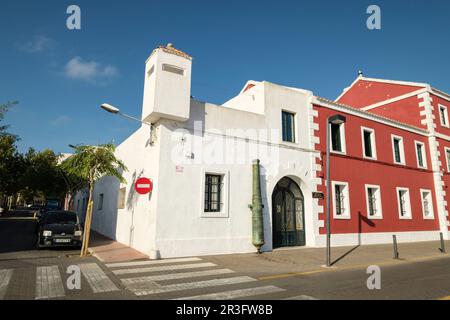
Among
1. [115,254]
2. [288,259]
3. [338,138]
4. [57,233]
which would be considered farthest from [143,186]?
[338,138]

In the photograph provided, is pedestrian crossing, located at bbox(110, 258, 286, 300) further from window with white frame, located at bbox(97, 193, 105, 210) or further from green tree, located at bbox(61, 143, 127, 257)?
window with white frame, located at bbox(97, 193, 105, 210)

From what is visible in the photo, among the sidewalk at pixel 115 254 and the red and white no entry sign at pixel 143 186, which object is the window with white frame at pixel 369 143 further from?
the sidewalk at pixel 115 254

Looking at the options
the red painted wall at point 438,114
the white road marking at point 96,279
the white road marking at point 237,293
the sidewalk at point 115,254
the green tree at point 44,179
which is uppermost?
the red painted wall at point 438,114

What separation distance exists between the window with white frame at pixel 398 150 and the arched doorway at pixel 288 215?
850 centimetres

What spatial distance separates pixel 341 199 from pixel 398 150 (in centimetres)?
686

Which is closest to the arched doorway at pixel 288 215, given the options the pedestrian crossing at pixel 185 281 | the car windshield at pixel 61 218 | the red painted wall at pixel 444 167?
the pedestrian crossing at pixel 185 281

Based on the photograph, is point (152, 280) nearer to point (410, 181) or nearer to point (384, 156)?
point (384, 156)

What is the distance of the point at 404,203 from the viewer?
1781 cm

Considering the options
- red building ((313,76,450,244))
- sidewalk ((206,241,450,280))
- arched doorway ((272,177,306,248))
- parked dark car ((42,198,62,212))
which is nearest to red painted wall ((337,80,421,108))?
red building ((313,76,450,244))

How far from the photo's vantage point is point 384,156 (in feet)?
56.7

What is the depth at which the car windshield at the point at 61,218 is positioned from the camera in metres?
12.2

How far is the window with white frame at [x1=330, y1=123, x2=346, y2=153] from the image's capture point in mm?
15520

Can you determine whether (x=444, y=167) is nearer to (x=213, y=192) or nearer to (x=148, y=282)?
(x=213, y=192)
